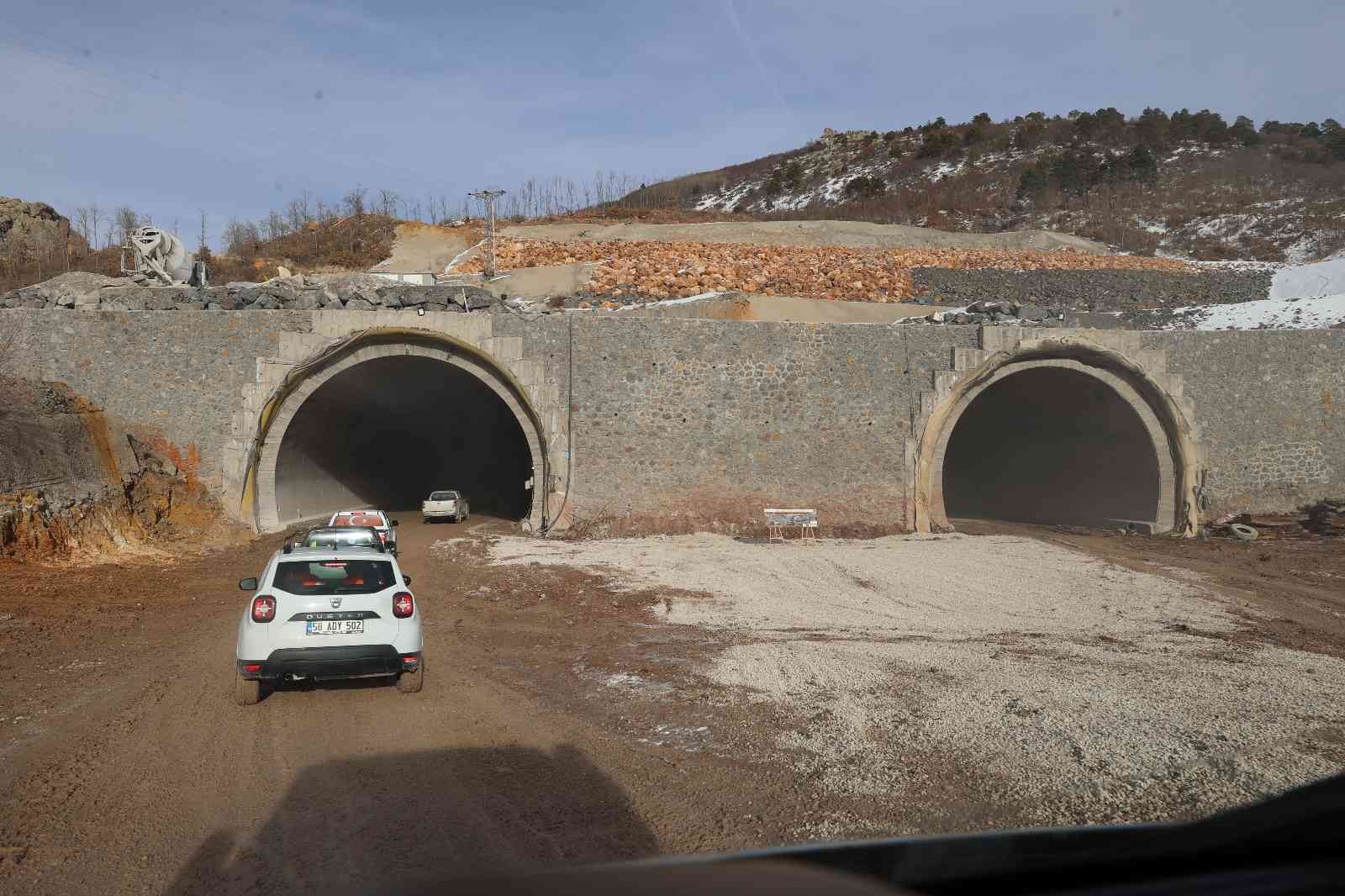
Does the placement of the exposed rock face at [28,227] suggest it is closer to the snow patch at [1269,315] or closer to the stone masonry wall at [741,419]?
the stone masonry wall at [741,419]

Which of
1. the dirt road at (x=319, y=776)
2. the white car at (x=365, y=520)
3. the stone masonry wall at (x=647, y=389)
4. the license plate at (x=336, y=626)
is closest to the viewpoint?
the dirt road at (x=319, y=776)

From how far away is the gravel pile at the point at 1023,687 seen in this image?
19.7ft

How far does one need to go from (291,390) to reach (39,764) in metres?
15.1

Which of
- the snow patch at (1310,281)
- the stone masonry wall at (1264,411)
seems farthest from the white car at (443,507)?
the snow patch at (1310,281)

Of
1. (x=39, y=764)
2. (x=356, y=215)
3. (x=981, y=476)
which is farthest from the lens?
(x=356, y=215)

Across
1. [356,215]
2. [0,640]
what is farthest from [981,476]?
[356,215]

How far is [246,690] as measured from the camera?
8.02m

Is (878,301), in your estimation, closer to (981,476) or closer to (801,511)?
(981,476)

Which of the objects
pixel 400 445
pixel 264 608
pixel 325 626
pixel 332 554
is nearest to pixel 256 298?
pixel 400 445

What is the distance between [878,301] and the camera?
31797 mm

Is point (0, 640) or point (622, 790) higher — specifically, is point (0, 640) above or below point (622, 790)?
below

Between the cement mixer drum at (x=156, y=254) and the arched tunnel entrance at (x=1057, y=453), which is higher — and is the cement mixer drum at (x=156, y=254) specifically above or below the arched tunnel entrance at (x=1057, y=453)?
above

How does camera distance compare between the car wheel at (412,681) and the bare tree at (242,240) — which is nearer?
the car wheel at (412,681)

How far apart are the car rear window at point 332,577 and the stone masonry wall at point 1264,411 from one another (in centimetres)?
2076
